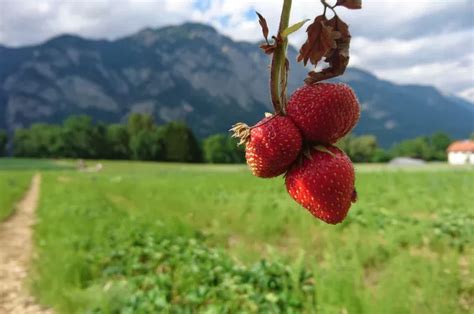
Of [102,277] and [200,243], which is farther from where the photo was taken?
[200,243]

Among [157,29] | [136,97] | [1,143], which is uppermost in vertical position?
[157,29]

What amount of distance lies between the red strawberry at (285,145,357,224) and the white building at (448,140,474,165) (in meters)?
72.1

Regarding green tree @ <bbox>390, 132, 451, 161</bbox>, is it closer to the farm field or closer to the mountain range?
the mountain range

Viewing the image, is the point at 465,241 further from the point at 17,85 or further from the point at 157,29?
the point at 157,29

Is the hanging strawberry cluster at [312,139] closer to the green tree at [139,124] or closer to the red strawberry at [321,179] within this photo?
the red strawberry at [321,179]

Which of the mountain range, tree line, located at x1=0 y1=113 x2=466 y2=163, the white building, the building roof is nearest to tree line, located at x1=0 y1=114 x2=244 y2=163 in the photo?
tree line, located at x1=0 y1=113 x2=466 y2=163

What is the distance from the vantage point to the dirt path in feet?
17.8

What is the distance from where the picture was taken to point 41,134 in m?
72.4

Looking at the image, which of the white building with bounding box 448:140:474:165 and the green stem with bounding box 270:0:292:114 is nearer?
the green stem with bounding box 270:0:292:114

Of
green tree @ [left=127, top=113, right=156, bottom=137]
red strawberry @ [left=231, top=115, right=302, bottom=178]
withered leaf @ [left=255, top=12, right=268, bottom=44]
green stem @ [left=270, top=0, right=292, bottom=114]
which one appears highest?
withered leaf @ [left=255, top=12, right=268, bottom=44]

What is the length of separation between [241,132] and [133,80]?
161 meters

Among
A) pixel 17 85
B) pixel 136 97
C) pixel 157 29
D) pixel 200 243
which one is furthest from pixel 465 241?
pixel 157 29

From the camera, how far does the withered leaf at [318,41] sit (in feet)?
1.22

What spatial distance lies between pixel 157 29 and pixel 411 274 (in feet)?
666
